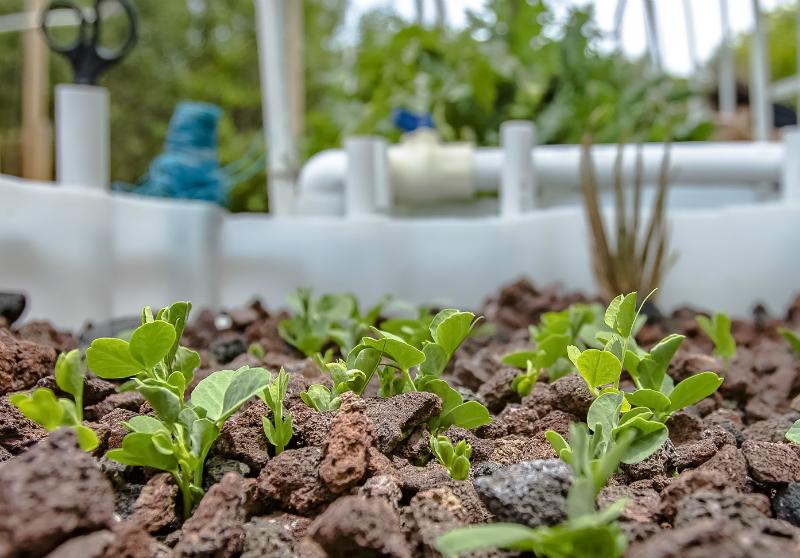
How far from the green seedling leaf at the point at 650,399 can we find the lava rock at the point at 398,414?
0.13 metres

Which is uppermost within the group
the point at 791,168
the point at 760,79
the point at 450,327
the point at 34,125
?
the point at 34,125

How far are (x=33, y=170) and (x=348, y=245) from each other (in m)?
5.14

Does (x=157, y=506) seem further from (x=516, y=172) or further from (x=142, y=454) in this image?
(x=516, y=172)

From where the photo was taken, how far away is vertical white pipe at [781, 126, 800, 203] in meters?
1.39

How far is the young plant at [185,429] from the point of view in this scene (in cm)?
44

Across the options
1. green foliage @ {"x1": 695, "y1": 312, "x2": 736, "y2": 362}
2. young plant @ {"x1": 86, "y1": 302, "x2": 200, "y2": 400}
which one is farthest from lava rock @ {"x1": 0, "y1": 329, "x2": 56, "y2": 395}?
green foliage @ {"x1": 695, "y1": 312, "x2": 736, "y2": 362}

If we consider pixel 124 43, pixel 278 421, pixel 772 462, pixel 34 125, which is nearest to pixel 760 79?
pixel 124 43

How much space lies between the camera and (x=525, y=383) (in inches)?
25.6

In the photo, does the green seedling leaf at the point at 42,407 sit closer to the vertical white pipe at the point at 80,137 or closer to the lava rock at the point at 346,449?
the lava rock at the point at 346,449

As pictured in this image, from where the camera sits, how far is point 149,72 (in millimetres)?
8445

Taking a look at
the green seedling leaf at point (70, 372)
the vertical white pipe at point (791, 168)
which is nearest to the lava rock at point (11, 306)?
the green seedling leaf at point (70, 372)

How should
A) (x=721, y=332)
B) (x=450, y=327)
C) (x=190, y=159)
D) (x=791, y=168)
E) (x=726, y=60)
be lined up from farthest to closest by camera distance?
(x=726, y=60)
(x=190, y=159)
(x=791, y=168)
(x=721, y=332)
(x=450, y=327)

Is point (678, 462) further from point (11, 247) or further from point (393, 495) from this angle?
point (11, 247)

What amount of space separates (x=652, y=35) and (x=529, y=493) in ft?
10.6
